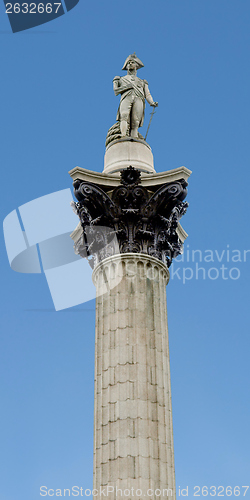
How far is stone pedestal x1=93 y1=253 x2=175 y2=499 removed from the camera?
829 inches

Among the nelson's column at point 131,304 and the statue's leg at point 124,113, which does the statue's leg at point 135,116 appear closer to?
the statue's leg at point 124,113

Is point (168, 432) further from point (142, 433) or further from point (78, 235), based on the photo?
point (78, 235)

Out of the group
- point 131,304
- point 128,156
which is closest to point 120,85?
point 128,156

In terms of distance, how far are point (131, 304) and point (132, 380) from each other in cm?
262

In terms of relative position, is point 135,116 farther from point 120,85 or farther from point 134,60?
point 134,60

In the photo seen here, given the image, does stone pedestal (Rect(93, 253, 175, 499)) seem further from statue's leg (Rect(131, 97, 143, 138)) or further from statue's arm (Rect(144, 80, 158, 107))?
statue's arm (Rect(144, 80, 158, 107))

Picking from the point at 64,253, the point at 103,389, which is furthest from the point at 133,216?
the point at 103,389

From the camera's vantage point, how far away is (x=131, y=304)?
78.9ft

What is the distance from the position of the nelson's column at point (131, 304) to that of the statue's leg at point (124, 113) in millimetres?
150

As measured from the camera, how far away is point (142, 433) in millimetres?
21547

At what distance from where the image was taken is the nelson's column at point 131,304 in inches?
836

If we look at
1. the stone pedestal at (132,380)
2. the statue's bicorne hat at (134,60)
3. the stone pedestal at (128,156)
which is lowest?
the stone pedestal at (132,380)

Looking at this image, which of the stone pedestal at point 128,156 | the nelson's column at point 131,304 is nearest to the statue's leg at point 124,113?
the nelson's column at point 131,304

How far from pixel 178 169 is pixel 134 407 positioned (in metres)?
8.26
